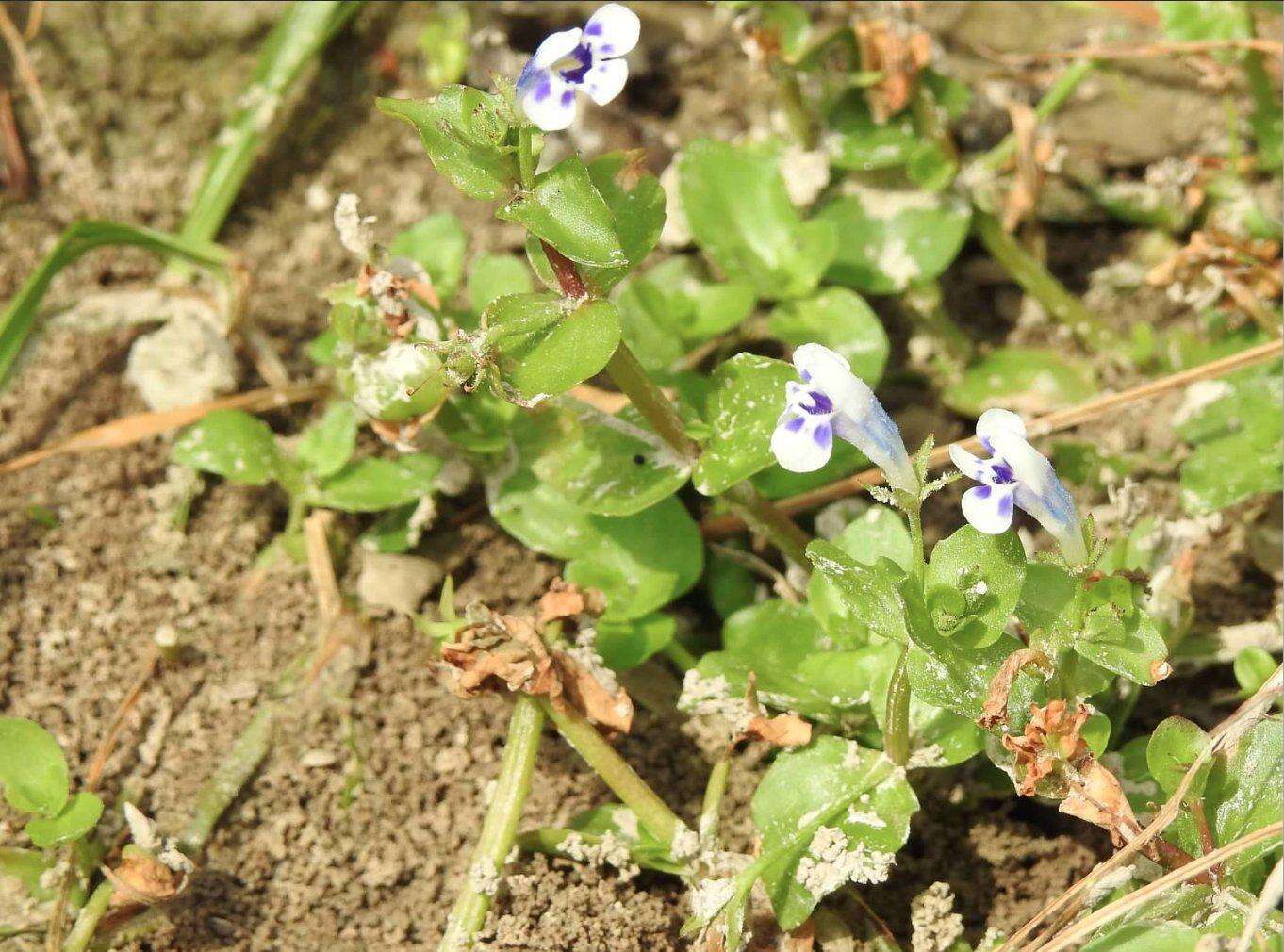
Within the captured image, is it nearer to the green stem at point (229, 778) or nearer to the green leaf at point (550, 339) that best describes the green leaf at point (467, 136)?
the green leaf at point (550, 339)

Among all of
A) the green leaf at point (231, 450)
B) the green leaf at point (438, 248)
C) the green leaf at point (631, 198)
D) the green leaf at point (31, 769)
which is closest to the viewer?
the green leaf at point (631, 198)

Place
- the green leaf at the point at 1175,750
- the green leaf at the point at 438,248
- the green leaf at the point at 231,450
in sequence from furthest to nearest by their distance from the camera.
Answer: the green leaf at the point at 438,248 → the green leaf at the point at 231,450 → the green leaf at the point at 1175,750

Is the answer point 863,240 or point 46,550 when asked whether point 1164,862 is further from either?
point 46,550

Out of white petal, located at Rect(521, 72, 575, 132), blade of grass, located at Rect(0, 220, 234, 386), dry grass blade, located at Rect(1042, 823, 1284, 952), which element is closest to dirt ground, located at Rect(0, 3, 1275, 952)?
blade of grass, located at Rect(0, 220, 234, 386)

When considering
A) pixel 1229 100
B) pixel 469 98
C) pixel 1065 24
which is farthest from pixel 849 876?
pixel 1065 24

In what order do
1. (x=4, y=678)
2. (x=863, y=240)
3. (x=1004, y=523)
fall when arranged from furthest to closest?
(x=863, y=240) < (x=4, y=678) < (x=1004, y=523)

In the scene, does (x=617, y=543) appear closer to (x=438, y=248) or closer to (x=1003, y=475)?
(x=438, y=248)

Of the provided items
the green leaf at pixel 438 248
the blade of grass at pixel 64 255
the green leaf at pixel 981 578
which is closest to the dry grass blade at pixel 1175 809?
the green leaf at pixel 981 578
